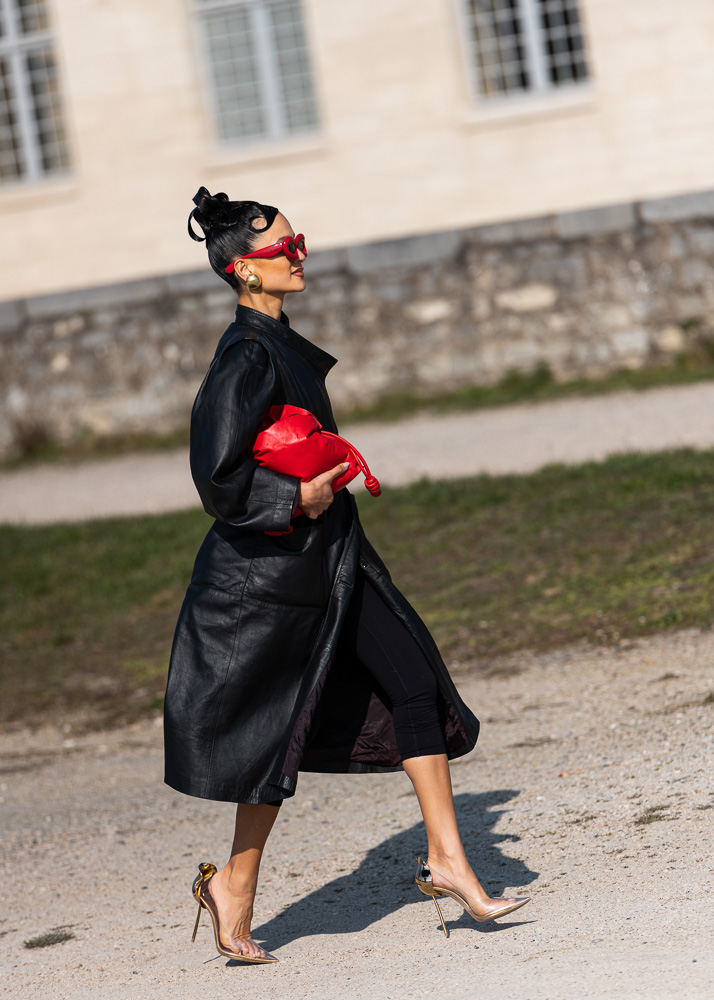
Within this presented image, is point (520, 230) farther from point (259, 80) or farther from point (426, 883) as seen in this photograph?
point (426, 883)

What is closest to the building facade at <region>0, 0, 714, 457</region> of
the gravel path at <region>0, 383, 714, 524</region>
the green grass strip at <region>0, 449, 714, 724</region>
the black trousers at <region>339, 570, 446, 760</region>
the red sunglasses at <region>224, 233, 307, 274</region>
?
the gravel path at <region>0, 383, 714, 524</region>

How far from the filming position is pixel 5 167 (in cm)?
1767

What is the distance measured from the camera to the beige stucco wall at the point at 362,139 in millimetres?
15086

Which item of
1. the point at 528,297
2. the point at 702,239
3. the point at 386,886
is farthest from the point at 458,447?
the point at 386,886

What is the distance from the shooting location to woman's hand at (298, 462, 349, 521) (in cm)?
355

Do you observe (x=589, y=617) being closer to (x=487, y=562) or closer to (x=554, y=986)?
(x=487, y=562)

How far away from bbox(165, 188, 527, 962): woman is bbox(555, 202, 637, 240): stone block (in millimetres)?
11388

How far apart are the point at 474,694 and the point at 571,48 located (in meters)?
11.5

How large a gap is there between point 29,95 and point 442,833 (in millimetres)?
15793

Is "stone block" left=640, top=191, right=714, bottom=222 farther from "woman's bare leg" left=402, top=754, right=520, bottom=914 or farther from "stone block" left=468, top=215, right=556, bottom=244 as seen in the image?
"woman's bare leg" left=402, top=754, right=520, bottom=914

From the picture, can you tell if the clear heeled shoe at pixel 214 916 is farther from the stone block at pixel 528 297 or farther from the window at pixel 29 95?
the window at pixel 29 95

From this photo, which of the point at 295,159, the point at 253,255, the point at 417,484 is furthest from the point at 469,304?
the point at 253,255

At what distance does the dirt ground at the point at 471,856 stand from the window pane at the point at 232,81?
38.0ft

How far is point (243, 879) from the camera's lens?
3.82 m
